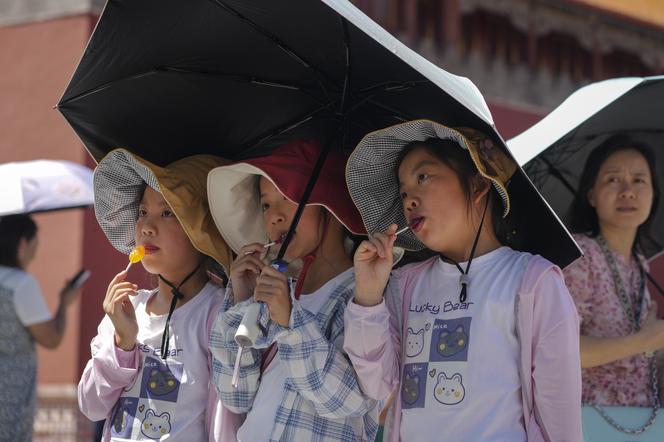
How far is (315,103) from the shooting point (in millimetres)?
3133

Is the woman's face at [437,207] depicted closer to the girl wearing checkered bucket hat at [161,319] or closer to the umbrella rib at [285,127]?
the umbrella rib at [285,127]

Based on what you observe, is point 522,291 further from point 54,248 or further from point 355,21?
point 54,248

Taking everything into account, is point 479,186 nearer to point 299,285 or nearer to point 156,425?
point 299,285

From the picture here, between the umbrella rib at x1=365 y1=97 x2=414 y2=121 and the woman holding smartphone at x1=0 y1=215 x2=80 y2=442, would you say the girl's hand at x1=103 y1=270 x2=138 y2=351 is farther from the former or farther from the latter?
the woman holding smartphone at x1=0 y1=215 x2=80 y2=442

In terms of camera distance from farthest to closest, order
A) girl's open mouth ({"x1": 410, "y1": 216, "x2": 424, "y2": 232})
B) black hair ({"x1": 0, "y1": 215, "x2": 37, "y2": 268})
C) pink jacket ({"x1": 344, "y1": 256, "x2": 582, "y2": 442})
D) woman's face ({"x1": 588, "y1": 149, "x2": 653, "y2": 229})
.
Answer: black hair ({"x1": 0, "y1": 215, "x2": 37, "y2": 268})
woman's face ({"x1": 588, "y1": 149, "x2": 653, "y2": 229})
girl's open mouth ({"x1": 410, "y1": 216, "x2": 424, "y2": 232})
pink jacket ({"x1": 344, "y1": 256, "x2": 582, "y2": 442})

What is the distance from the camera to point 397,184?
300 cm

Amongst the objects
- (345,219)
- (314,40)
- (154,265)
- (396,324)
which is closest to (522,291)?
(396,324)

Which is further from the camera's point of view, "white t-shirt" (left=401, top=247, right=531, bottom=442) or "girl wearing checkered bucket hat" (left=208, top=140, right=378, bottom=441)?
"girl wearing checkered bucket hat" (left=208, top=140, right=378, bottom=441)

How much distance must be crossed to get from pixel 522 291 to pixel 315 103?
3.02 ft

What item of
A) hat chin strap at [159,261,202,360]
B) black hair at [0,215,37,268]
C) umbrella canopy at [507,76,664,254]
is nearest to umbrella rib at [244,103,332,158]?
hat chin strap at [159,261,202,360]

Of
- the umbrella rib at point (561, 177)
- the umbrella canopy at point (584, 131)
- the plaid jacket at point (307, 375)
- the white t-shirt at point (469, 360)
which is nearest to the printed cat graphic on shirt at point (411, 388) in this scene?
the white t-shirt at point (469, 360)

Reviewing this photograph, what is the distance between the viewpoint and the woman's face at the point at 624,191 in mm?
3529

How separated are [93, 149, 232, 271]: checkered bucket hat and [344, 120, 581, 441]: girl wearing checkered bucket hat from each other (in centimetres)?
56

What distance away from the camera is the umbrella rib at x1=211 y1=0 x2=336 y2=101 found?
2885mm
